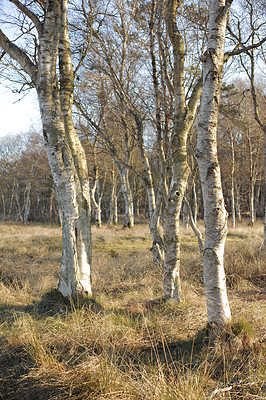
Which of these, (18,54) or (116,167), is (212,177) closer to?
(18,54)

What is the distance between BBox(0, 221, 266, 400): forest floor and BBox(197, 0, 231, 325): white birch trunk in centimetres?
40

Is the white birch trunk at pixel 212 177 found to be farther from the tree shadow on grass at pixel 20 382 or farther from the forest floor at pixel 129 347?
the tree shadow on grass at pixel 20 382

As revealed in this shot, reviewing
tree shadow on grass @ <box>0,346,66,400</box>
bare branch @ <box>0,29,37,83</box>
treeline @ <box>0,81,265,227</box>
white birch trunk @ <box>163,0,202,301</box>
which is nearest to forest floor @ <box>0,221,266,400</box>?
tree shadow on grass @ <box>0,346,66,400</box>

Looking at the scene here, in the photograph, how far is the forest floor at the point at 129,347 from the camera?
2.23 meters

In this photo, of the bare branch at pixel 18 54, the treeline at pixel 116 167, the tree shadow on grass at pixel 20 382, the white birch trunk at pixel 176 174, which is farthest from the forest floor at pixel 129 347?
the treeline at pixel 116 167

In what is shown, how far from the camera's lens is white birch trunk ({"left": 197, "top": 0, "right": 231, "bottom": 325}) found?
115 inches

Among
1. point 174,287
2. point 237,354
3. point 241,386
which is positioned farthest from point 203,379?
point 174,287

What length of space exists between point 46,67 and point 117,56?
488 cm

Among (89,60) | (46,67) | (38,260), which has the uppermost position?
(89,60)

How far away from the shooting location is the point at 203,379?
2.19 meters

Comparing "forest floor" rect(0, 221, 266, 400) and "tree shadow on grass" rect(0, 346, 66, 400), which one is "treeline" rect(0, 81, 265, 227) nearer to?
"forest floor" rect(0, 221, 266, 400)

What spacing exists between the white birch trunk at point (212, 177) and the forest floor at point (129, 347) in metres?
0.40

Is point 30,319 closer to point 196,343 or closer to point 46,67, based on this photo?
point 196,343

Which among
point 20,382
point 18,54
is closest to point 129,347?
point 20,382
